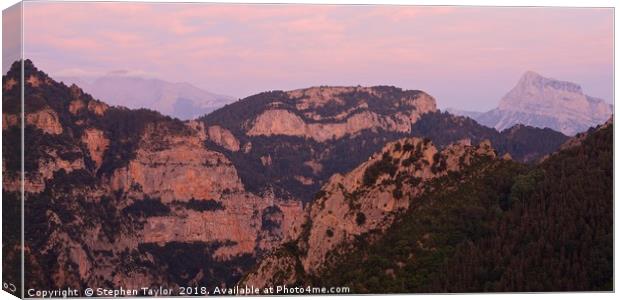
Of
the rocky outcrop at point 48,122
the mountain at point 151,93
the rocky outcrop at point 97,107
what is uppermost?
the mountain at point 151,93

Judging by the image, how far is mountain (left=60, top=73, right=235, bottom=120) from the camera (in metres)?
49.5

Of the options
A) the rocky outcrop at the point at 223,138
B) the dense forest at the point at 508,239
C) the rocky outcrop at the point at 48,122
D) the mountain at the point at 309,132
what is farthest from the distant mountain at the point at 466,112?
the rocky outcrop at the point at 223,138

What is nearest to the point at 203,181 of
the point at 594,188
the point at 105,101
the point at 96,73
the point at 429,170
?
the point at 105,101

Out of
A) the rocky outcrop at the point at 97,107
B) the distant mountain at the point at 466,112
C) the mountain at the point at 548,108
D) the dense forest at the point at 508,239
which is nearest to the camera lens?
the dense forest at the point at 508,239

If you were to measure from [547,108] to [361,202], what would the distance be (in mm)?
13083

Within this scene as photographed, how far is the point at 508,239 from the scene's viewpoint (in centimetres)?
3500

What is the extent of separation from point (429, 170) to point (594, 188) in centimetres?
726

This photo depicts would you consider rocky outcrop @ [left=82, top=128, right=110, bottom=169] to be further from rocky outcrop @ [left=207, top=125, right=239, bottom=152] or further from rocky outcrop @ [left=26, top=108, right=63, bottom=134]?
rocky outcrop @ [left=207, top=125, right=239, bottom=152]

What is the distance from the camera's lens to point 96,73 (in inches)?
1849

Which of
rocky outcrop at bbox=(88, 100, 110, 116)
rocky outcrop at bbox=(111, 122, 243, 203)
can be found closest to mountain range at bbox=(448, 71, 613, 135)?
rocky outcrop at bbox=(88, 100, 110, 116)

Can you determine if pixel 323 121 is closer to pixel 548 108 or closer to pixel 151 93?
pixel 151 93

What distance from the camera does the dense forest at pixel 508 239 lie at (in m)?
33.8

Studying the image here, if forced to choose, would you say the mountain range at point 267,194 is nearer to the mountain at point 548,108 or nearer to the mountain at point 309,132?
the mountain at point 309,132

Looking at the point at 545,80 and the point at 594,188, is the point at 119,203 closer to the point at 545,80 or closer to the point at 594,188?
the point at 545,80
